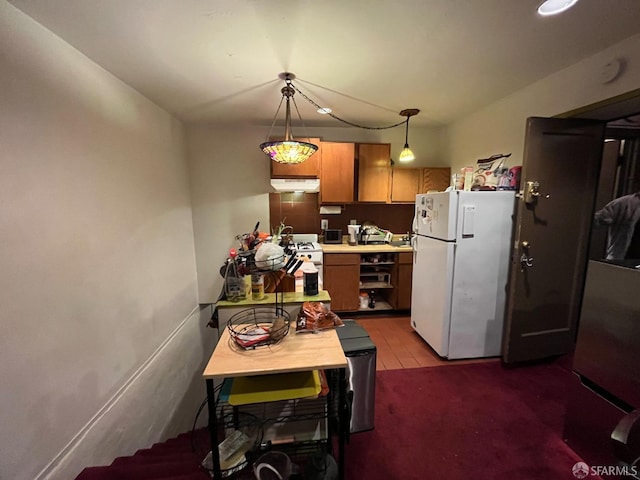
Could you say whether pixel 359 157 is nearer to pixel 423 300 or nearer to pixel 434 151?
pixel 434 151

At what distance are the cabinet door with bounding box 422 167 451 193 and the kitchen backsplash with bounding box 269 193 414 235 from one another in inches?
16.1

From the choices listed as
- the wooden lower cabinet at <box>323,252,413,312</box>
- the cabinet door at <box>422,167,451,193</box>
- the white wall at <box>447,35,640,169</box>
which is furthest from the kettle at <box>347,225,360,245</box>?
the white wall at <box>447,35,640,169</box>

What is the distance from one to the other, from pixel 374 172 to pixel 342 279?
1.48 m

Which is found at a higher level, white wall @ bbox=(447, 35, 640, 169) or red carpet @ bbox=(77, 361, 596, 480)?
white wall @ bbox=(447, 35, 640, 169)

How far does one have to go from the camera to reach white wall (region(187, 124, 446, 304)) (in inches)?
137

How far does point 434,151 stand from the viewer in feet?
12.4

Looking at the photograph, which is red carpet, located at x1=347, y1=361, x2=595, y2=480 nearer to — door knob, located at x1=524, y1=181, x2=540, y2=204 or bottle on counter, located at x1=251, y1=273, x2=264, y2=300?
bottle on counter, located at x1=251, y1=273, x2=264, y2=300

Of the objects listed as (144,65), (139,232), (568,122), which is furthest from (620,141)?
(139,232)

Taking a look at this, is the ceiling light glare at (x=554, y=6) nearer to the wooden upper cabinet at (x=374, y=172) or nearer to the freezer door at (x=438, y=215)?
the freezer door at (x=438, y=215)

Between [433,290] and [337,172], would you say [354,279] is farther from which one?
[337,172]

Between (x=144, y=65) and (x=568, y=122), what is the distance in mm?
3143

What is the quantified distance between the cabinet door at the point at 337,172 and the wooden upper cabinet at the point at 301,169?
7 cm

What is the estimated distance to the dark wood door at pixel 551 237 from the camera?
2029 mm

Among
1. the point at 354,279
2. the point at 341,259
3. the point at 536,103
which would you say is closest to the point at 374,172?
the point at 341,259
